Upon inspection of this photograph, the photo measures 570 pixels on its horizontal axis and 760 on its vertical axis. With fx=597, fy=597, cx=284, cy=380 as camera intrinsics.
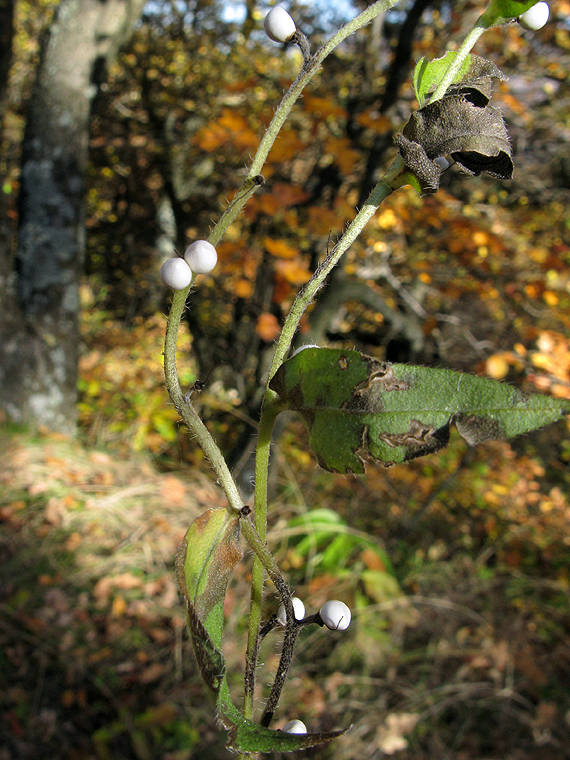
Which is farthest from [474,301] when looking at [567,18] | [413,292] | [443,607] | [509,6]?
[509,6]

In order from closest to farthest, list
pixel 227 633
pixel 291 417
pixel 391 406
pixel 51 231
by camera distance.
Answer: pixel 391 406 < pixel 227 633 < pixel 291 417 < pixel 51 231

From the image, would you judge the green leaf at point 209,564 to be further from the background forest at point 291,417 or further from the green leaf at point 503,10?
the background forest at point 291,417

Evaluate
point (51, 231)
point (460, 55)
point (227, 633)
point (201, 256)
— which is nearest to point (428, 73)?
point (460, 55)

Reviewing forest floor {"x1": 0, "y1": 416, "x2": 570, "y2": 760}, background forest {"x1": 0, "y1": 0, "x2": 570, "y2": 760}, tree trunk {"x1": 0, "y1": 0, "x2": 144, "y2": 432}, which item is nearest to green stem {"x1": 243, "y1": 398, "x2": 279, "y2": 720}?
background forest {"x1": 0, "y1": 0, "x2": 570, "y2": 760}

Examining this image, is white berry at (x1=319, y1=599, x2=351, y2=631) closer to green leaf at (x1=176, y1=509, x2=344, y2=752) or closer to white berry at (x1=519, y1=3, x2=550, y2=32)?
green leaf at (x1=176, y1=509, x2=344, y2=752)

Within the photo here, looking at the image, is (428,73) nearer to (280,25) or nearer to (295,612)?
(280,25)

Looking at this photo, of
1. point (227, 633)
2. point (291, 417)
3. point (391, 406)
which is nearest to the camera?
point (391, 406)

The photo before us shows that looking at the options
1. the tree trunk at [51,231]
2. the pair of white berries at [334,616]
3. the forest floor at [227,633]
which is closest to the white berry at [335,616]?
the pair of white berries at [334,616]
